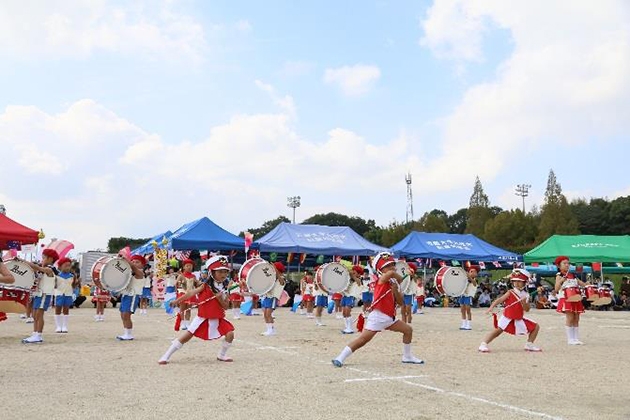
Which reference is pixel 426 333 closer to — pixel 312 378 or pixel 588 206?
pixel 312 378

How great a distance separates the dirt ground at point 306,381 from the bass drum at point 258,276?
1.66 meters

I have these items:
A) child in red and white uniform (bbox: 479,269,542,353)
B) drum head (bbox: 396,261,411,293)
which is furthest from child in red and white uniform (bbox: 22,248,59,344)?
drum head (bbox: 396,261,411,293)

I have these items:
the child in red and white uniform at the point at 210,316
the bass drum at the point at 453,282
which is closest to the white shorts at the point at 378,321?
the child in red and white uniform at the point at 210,316

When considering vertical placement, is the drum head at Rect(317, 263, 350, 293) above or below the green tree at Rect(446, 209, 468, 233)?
below

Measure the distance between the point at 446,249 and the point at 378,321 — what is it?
21571 millimetres

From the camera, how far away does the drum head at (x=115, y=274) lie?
489 inches

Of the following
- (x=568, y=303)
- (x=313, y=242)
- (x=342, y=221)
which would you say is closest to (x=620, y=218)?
(x=342, y=221)

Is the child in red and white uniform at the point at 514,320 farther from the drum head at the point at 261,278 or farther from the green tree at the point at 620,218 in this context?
the green tree at the point at 620,218

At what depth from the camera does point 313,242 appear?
2738 centimetres

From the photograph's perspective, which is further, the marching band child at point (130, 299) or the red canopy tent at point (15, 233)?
the red canopy tent at point (15, 233)

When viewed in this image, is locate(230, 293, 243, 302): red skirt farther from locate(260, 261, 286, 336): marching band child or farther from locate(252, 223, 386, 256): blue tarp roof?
locate(252, 223, 386, 256): blue tarp roof

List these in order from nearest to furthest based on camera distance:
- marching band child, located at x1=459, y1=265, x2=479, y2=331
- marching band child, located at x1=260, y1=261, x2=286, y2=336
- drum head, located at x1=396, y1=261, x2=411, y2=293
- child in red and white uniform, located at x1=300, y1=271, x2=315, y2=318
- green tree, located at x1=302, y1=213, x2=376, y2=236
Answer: marching band child, located at x1=260, y1=261, x2=286, y2=336
marching band child, located at x1=459, y1=265, x2=479, y2=331
drum head, located at x1=396, y1=261, x2=411, y2=293
child in red and white uniform, located at x1=300, y1=271, x2=315, y2=318
green tree, located at x1=302, y1=213, x2=376, y2=236

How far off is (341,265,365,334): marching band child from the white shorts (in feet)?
19.1

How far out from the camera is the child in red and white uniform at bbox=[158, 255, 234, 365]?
847 cm
